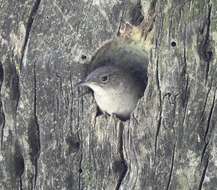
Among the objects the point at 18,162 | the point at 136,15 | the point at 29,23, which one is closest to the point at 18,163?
the point at 18,162

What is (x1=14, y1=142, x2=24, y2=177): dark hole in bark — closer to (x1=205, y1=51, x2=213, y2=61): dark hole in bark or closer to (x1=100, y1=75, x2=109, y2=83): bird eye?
(x1=100, y1=75, x2=109, y2=83): bird eye

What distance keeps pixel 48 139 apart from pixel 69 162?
0.23 metres

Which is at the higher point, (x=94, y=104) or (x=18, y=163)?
(x=94, y=104)

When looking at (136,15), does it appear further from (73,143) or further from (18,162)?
(18,162)

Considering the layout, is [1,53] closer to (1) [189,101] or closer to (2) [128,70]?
(2) [128,70]

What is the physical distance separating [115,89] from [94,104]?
37cm

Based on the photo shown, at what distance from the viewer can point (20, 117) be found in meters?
5.70

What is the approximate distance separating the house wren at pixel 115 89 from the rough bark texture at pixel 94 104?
0.09 meters

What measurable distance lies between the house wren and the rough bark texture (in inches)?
3.7

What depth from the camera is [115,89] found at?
19.2 feet

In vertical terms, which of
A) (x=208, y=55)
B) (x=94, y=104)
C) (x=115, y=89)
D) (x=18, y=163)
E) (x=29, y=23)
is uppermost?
(x=29, y=23)

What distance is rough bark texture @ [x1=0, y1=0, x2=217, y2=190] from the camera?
5.24m

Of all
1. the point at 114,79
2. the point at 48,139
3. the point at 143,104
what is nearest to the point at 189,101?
the point at 143,104

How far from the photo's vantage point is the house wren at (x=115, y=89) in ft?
18.2
